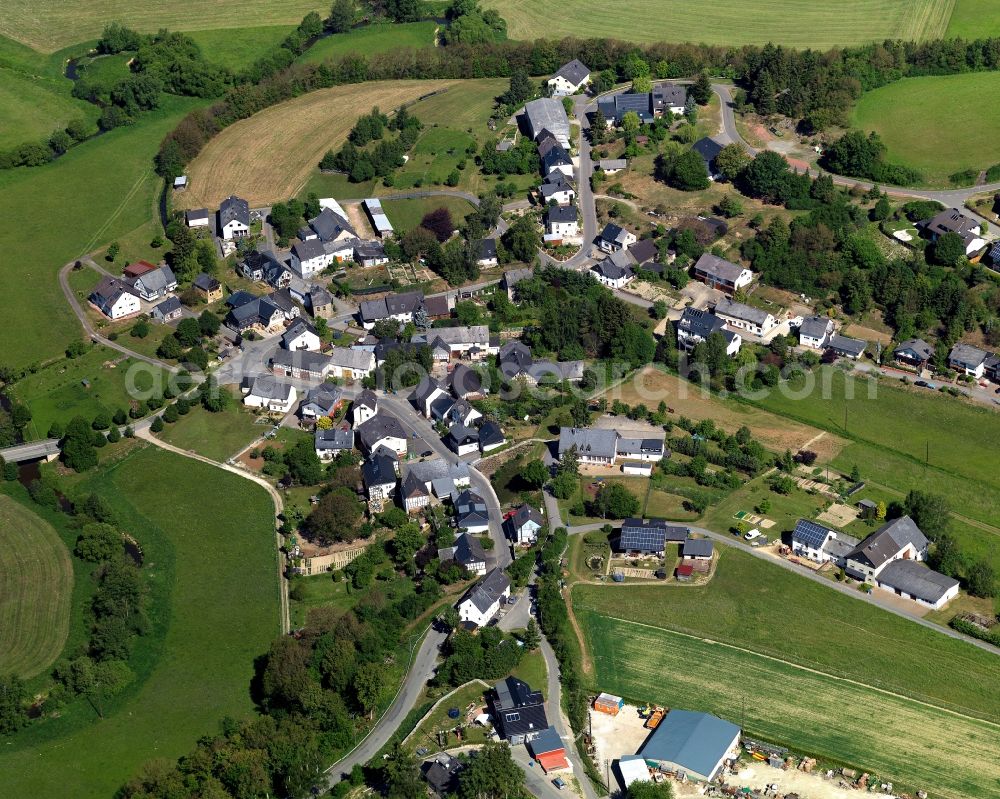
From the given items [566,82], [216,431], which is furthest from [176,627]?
[566,82]

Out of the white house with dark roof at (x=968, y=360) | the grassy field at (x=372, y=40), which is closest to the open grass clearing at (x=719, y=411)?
the white house with dark roof at (x=968, y=360)

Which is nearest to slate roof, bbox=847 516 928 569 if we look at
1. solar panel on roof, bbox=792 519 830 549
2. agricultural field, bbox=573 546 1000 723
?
solar panel on roof, bbox=792 519 830 549

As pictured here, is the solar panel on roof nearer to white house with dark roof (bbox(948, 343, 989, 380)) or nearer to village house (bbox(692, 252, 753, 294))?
white house with dark roof (bbox(948, 343, 989, 380))

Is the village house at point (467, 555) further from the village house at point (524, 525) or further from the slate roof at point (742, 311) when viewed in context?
the slate roof at point (742, 311)

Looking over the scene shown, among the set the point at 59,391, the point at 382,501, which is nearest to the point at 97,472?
the point at 59,391

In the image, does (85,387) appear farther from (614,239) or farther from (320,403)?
(614,239)

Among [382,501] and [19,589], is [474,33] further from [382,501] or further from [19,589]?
[19,589]
